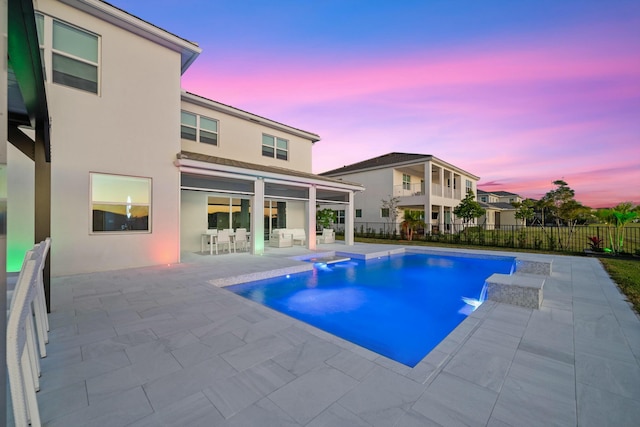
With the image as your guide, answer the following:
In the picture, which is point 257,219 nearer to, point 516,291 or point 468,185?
point 516,291

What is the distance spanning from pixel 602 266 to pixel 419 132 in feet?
49.3

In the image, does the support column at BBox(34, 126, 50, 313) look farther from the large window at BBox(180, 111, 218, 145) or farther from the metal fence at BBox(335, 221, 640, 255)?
the metal fence at BBox(335, 221, 640, 255)

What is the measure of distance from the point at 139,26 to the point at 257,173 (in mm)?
5779

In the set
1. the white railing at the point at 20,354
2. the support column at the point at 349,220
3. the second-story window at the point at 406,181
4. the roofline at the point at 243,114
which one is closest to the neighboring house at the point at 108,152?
the roofline at the point at 243,114

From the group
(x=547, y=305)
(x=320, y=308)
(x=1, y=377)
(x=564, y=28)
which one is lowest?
(x=320, y=308)

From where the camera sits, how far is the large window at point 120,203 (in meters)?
7.51

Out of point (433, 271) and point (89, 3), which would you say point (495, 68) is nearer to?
point (433, 271)

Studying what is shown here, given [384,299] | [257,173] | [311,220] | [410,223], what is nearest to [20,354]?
[384,299]

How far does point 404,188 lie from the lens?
81.1 ft

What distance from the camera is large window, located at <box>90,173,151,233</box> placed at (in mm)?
7508

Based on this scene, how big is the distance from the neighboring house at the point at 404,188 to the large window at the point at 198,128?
15601 mm

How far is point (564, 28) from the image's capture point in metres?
8.70

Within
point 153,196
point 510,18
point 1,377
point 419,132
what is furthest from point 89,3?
point 419,132

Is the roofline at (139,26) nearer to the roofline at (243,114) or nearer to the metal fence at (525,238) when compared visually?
the roofline at (243,114)
